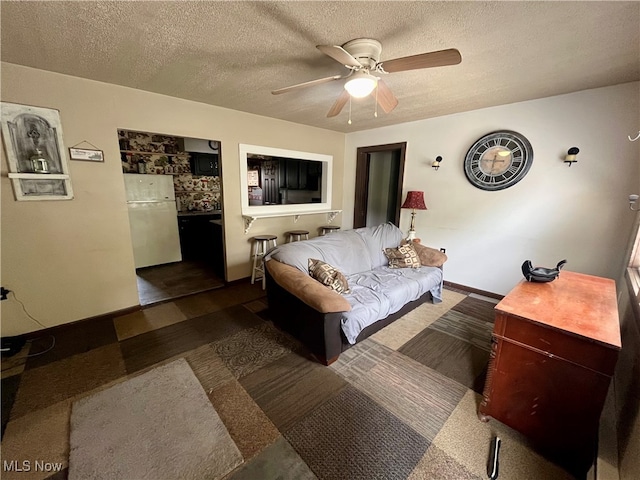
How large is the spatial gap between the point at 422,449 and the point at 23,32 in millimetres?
3542

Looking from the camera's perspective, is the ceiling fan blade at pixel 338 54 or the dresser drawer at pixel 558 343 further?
the ceiling fan blade at pixel 338 54

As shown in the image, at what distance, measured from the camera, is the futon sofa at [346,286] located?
1.99 m

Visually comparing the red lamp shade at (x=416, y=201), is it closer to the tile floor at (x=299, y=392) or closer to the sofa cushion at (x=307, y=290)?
the tile floor at (x=299, y=392)

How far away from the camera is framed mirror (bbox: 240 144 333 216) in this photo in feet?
12.0

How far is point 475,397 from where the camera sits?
176 cm

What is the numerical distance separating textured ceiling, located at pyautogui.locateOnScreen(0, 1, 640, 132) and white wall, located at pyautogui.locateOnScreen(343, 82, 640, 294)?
0.32 meters

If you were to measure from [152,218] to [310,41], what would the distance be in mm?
3924

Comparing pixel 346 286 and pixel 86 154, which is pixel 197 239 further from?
pixel 346 286

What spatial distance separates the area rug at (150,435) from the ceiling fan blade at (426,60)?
252cm

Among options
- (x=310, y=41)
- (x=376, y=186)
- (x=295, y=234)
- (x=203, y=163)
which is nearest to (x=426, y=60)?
(x=310, y=41)

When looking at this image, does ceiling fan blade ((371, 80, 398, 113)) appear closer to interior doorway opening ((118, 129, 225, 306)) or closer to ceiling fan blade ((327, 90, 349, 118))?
ceiling fan blade ((327, 90, 349, 118))

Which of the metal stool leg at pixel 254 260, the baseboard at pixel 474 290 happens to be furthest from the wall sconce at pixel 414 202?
the metal stool leg at pixel 254 260

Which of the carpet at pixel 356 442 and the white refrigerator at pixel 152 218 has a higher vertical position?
the white refrigerator at pixel 152 218
